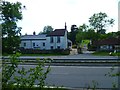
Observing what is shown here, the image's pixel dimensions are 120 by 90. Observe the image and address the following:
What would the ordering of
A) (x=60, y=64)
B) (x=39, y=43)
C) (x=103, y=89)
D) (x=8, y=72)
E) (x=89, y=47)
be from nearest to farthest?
(x=8, y=72) < (x=103, y=89) < (x=60, y=64) < (x=39, y=43) < (x=89, y=47)

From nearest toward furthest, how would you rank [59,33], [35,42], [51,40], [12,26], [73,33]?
[12,26] < [59,33] < [51,40] < [35,42] < [73,33]

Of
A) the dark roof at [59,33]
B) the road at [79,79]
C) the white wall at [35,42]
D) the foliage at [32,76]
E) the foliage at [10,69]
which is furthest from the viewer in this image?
the white wall at [35,42]

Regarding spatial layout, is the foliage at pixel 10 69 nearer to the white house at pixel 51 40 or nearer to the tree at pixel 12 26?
the tree at pixel 12 26

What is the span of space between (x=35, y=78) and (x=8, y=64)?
654 mm

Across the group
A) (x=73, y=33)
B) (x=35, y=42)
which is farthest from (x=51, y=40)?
(x=73, y=33)

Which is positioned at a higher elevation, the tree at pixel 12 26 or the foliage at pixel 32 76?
the tree at pixel 12 26

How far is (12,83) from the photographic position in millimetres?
6512

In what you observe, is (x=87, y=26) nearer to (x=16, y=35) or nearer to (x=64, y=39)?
(x=64, y=39)

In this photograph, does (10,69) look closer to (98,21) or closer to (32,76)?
(32,76)

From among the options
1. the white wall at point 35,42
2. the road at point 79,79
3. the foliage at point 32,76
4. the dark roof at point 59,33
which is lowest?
the road at point 79,79

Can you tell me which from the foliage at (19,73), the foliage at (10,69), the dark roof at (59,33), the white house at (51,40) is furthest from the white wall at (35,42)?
the foliage at (10,69)

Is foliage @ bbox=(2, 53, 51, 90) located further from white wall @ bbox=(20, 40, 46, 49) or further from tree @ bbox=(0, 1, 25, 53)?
white wall @ bbox=(20, 40, 46, 49)

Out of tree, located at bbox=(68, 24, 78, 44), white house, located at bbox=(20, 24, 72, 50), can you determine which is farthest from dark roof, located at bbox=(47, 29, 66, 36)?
tree, located at bbox=(68, 24, 78, 44)

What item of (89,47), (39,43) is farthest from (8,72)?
(89,47)
